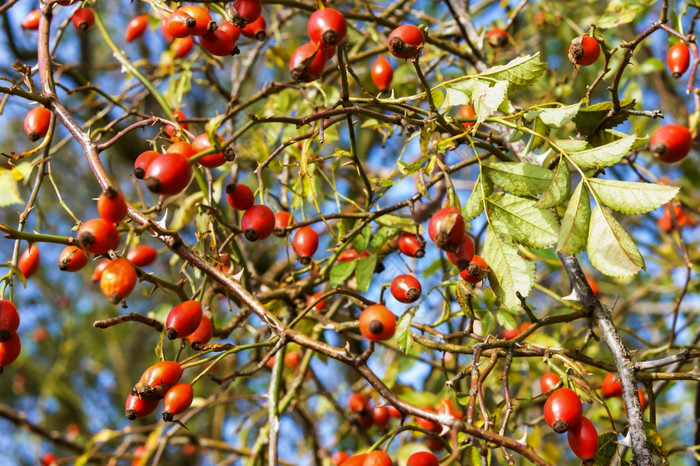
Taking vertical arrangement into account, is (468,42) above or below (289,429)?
above

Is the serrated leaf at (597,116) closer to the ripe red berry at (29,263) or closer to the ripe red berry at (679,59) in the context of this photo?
the ripe red berry at (679,59)

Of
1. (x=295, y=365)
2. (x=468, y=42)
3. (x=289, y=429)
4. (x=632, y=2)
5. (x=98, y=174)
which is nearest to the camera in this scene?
(x=98, y=174)

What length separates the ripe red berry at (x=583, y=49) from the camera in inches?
55.2

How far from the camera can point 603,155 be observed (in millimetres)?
1169

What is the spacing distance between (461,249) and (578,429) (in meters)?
0.42

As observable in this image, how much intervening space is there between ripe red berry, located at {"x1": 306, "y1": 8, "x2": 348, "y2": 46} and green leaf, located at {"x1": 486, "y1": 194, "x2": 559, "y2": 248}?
0.43 metres

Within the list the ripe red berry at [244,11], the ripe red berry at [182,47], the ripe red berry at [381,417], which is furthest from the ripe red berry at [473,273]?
the ripe red berry at [182,47]

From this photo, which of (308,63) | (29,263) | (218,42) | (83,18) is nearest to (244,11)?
(218,42)

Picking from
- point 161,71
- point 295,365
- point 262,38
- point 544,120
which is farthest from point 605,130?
point 161,71

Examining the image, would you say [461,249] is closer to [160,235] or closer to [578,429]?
[578,429]

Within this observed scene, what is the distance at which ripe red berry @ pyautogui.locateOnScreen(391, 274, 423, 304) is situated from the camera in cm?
144

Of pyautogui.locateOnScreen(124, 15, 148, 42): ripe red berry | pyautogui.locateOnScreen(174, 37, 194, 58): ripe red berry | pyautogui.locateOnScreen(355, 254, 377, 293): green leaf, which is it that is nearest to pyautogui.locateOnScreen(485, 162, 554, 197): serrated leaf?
pyautogui.locateOnScreen(355, 254, 377, 293): green leaf

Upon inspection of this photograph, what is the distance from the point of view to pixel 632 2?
227 centimetres

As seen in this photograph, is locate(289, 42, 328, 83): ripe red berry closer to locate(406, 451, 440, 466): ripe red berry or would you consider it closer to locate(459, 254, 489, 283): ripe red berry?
locate(459, 254, 489, 283): ripe red berry
